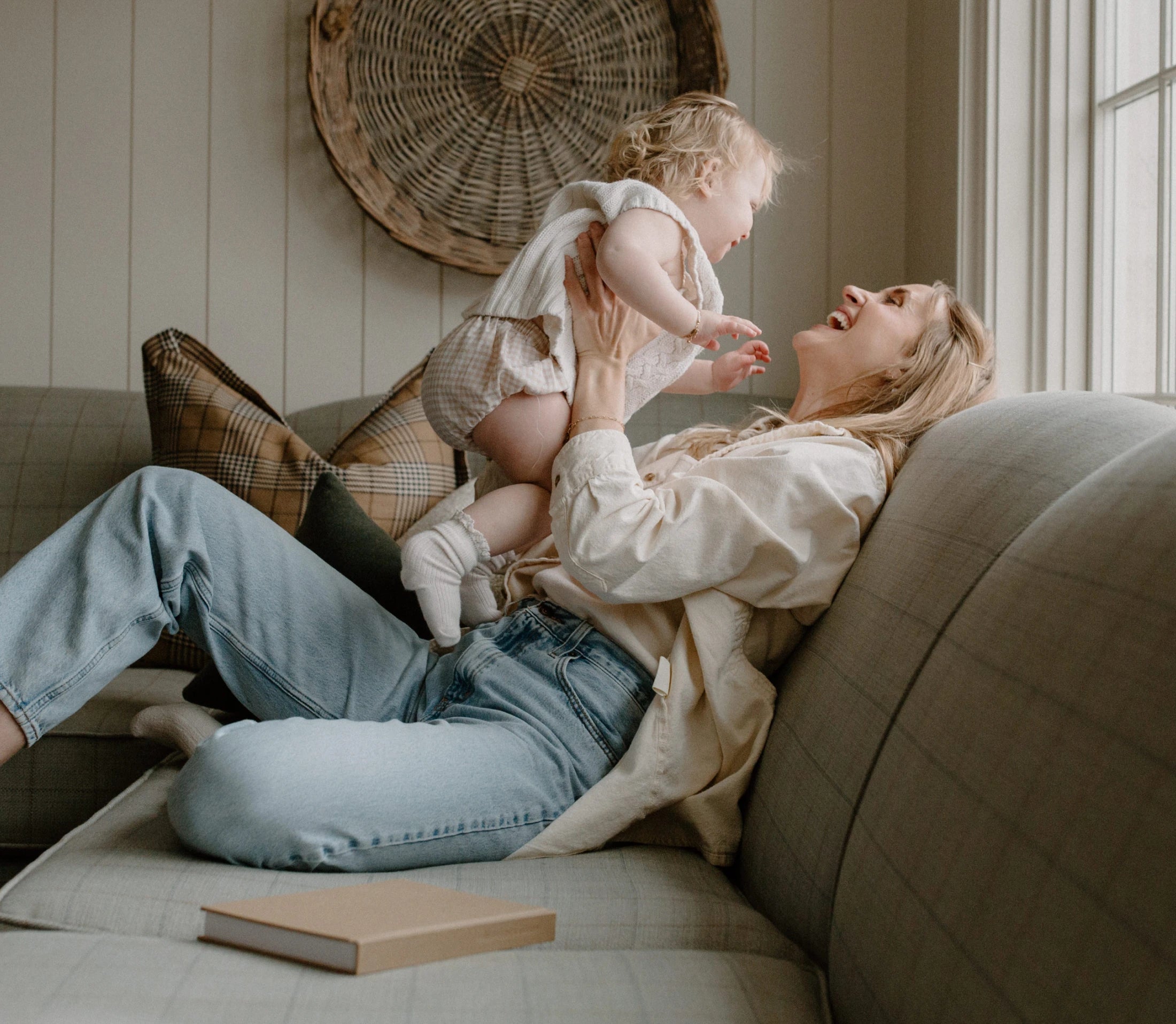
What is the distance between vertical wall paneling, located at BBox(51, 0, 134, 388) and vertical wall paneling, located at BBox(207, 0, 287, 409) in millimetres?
207

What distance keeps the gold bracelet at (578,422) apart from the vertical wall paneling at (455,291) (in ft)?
3.99

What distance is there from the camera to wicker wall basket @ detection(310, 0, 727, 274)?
7.70 ft

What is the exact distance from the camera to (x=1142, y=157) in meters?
1.80

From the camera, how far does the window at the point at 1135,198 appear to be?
66.7 inches

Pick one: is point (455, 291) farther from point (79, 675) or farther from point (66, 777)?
point (79, 675)

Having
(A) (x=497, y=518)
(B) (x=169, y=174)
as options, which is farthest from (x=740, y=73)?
(A) (x=497, y=518)

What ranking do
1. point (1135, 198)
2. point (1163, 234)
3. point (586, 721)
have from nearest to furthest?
point (586, 721)
point (1163, 234)
point (1135, 198)

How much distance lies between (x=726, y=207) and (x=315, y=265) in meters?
1.32

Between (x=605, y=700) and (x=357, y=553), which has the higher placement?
(x=357, y=553)

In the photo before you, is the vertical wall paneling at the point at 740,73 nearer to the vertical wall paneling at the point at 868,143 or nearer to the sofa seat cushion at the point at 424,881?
the vertical wall paneling at the point at 868,143

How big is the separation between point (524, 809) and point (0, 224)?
6.98ft

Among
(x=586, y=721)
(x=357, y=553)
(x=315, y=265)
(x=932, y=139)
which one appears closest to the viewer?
(x=586, y=721)

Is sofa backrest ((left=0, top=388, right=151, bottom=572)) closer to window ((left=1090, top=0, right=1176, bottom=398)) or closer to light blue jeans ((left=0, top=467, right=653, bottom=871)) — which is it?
light blue jeans ((left=0, top=467, right=653, bottom=871))

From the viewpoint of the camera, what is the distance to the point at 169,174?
2439mm
